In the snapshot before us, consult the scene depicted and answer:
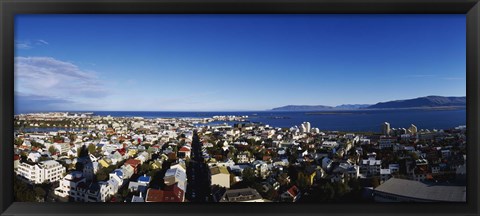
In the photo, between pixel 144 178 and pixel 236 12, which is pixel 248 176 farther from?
pixel 236 12

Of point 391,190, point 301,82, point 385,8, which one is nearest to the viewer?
point 385,8

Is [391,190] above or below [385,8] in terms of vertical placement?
below

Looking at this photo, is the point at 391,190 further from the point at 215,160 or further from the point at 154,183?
the point at 154,183

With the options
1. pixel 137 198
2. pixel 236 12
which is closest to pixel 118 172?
pixel 137 198

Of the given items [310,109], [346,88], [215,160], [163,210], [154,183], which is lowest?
[163,210]

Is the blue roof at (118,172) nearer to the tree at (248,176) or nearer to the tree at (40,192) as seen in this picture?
the tree at (40,192)

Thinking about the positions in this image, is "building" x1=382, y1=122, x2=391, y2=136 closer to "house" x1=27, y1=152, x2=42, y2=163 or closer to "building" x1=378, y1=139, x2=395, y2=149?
"building" x1=378, y1=139, x2=395, y2=149

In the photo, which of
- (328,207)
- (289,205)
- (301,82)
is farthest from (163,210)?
(301,82)

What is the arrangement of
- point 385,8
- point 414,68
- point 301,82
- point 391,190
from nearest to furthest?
1. point 385,8
2. point 391,190
3. point 414,68
4. point 301,82
